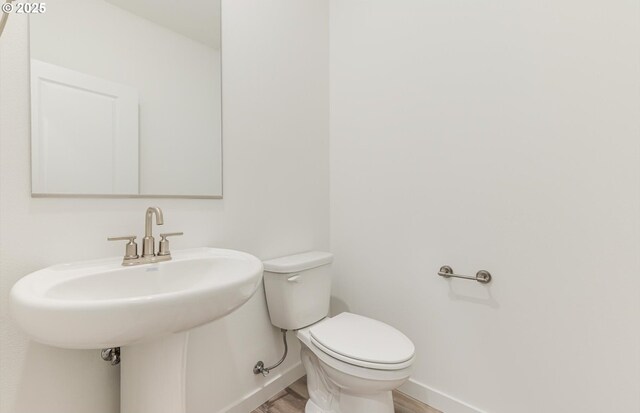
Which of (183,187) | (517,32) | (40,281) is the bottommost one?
(40,281)

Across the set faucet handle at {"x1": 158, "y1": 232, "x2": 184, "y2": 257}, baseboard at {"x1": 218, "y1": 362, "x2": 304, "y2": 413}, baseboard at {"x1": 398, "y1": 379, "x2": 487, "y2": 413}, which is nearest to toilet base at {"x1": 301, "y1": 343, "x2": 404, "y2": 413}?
baseboard at {"x1": 218, "y1": 362, "x2": 304, "y2": 413}

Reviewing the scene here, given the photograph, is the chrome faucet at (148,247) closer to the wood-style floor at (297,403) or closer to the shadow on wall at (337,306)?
the wood-style floor at (297,403)

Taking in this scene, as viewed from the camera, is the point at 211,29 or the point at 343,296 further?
the point at 343,296

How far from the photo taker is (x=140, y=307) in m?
0.60

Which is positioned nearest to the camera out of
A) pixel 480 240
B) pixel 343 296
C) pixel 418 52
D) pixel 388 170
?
pixel 480 240

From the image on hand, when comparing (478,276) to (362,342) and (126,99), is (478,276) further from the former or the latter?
(126,99)

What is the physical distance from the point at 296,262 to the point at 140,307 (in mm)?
839

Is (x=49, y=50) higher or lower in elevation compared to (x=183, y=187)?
higher

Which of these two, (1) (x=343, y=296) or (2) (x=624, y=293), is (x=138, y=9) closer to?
(1) (x=343, y=296)

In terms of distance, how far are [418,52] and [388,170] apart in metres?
0.61

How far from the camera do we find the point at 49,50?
866mm

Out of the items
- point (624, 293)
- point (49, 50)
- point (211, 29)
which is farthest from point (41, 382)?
point (624, 293)

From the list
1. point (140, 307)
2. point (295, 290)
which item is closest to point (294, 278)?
point (295, 290)

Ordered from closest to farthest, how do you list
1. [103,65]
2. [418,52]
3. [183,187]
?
[103,65], [183,187], [418,52]
